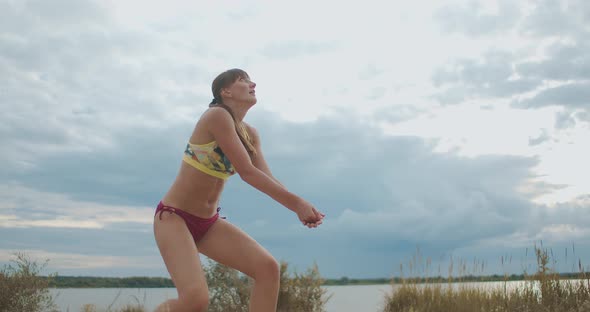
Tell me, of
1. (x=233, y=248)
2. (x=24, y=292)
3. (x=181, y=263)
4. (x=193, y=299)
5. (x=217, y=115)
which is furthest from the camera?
(x=24, y=292)

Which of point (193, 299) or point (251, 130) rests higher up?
point (251, 130)

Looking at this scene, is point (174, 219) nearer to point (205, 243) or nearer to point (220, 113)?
point (205, 243)

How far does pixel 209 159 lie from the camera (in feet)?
13.3

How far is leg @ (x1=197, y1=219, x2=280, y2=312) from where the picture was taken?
4.03 meters

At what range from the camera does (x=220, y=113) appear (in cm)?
399

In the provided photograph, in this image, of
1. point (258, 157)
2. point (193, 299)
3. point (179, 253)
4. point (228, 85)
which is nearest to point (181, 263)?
point (179, 253)

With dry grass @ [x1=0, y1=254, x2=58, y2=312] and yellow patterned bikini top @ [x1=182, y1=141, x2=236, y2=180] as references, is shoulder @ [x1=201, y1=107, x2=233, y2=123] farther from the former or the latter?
dry grass @ [x1=0, y1=254, x2=58, y2=312]

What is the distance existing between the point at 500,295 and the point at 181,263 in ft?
22.8

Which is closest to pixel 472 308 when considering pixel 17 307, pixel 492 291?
pixel 492 291

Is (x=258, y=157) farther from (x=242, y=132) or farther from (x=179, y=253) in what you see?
(x=179, y=253)

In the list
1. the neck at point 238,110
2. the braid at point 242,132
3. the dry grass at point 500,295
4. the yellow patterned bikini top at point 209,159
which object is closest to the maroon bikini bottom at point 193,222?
the yellow patterned bikini top at point 209,159

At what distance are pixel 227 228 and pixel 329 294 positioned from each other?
19.1 feet

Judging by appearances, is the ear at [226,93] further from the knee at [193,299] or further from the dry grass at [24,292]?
the dry grass at [24,292]

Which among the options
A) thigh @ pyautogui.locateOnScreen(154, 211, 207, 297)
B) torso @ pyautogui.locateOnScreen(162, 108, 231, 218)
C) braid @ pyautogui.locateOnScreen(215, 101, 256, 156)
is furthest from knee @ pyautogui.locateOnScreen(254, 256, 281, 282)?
braid @ pyautogui.locateOnScreen(215, 101, 256, 156)
